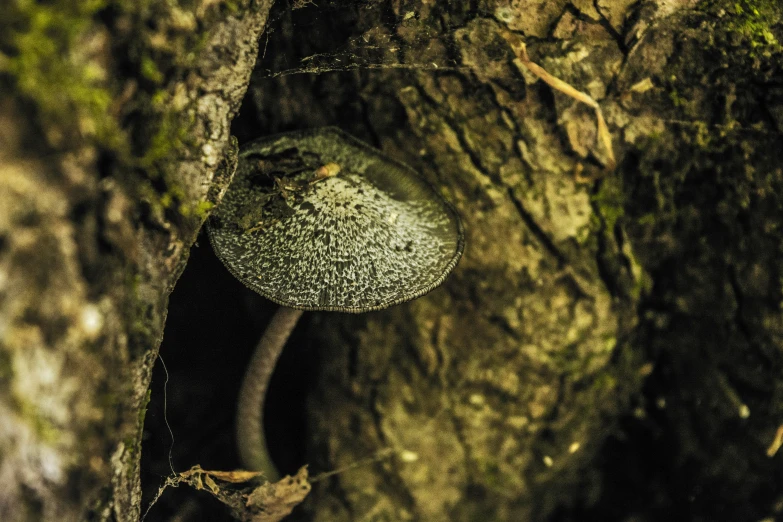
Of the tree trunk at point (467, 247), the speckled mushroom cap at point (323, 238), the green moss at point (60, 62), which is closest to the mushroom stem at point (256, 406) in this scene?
the tree trunk at point (467, 247)

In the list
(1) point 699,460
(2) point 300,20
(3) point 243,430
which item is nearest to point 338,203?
(2) point 300,20

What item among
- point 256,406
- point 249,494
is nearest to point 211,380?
point 256,406

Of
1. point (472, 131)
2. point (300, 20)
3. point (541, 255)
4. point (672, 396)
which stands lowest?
point (672, 396)

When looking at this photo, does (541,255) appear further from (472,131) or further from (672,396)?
(672,396)

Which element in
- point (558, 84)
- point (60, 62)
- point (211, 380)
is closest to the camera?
point (60, 62)

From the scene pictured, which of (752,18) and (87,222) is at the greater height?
(752,18)

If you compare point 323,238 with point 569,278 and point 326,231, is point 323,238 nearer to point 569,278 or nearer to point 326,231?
point 326,231

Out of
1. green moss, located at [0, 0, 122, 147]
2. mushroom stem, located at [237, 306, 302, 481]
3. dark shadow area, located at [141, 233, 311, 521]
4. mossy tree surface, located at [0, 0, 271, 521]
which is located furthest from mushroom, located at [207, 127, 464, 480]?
green moss, located at [0, 0, 122, 147]
